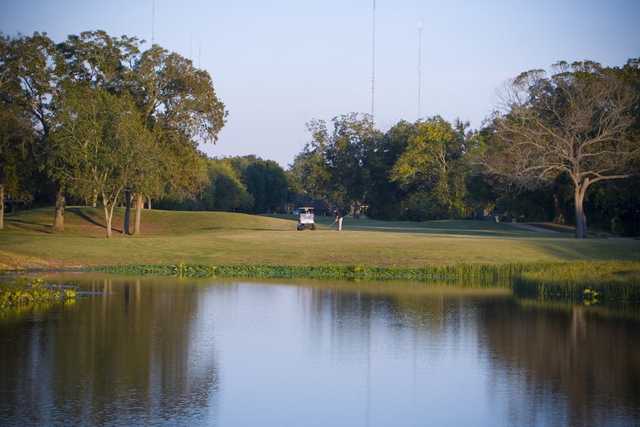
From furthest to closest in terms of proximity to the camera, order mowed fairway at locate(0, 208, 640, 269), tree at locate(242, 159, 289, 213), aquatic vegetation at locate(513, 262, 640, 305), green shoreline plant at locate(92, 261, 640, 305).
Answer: tree at locate(242, 159, 289, 213)
mowed fairway at locate(0, 208, 640, 269)
green shoreline plant at locate(92, 261, 640, 305)
aquatic vegetation at locate(513, 262, 640, 305)

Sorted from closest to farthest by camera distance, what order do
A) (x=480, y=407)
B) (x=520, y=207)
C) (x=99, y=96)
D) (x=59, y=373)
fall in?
(x=480, y=407)
(x=59, y=373)
(x=99, y=96)
(x=520, y=207)

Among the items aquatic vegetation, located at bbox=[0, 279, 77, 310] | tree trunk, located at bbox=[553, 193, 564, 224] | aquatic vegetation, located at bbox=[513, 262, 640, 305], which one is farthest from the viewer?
tree trunk, located at bbox=[553, 193, 564, 224]

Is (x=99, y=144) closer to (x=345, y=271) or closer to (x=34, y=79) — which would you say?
(x=34, y=79)

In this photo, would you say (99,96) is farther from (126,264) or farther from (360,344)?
(360,344)

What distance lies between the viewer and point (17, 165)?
63312 millimetres

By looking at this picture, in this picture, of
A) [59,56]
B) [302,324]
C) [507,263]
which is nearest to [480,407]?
[302,324]

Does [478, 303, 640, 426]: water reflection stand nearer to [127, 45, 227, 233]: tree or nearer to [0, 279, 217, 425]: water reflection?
[0, 279, 217, 425]: water reflection

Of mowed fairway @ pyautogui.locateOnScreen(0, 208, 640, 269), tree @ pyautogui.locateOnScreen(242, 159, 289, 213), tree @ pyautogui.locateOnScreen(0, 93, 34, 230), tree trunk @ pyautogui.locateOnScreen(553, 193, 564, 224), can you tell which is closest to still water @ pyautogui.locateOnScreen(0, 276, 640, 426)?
mowed fairway @ pyautogui.locateOnScreen(0, 208, 640, 269)

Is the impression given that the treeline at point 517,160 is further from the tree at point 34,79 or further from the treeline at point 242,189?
the tree at point 34,79

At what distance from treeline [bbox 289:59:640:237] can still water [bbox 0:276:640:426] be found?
30345 millimetres

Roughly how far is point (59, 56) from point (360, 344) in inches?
1898

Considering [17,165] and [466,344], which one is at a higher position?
[17,165]

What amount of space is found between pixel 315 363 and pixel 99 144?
4012cm

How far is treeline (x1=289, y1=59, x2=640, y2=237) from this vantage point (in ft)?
191
